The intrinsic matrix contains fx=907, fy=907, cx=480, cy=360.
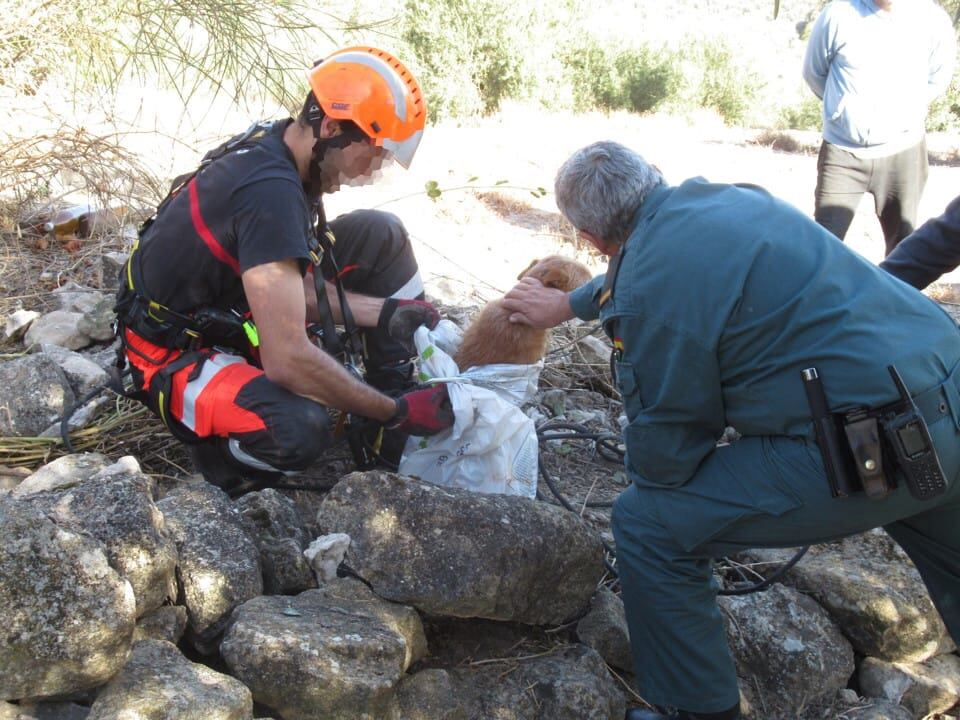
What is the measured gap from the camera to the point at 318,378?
3.15 meters

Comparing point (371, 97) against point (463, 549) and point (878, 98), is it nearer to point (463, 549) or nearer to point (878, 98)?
point (463, 549)

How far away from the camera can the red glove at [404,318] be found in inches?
153

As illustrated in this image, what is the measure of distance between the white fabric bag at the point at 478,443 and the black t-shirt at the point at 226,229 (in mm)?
860

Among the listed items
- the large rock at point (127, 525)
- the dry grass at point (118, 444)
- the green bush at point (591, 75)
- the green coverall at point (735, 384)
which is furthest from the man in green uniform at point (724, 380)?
the green bush at point (591, 75)

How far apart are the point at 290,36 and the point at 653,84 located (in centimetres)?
1851

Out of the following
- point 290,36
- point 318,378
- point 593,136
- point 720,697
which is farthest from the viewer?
point 593,136

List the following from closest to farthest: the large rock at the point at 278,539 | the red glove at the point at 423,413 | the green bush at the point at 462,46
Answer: the large rock at the point at 278,539 → the red glove at the point at 423,413 → the green bush at the point at 462,46

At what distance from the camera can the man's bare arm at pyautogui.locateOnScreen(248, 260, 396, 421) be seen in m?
2.95

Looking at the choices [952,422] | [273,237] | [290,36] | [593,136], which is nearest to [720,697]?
[952,422]

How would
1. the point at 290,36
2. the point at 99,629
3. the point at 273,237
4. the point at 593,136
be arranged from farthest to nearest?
the point at 593,136, the point at 290,36, the point at 273,237, the point at 99,629

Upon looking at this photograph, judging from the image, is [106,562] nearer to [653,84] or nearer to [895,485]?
[895,485]

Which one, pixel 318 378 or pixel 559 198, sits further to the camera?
pixel 318 378

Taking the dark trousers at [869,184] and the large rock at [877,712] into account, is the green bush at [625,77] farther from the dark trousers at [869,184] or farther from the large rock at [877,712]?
the large rock at [877,712]

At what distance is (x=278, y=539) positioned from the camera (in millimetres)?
2889
